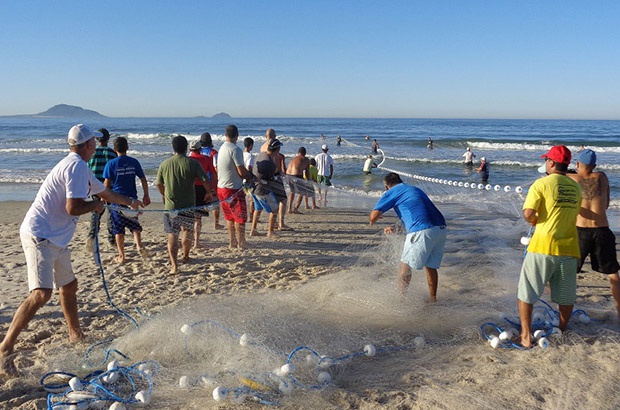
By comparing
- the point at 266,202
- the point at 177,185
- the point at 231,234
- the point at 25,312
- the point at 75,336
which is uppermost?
the point at 177,185

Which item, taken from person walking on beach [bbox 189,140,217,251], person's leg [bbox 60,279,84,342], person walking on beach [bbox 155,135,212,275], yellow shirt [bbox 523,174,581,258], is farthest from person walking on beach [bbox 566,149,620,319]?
person walking on beach [bbox 189,140,217,251]

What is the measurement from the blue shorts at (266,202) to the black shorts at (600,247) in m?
4.43

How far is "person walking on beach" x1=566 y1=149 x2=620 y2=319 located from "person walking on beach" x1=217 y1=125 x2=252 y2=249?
4240 mm

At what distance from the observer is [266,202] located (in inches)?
302

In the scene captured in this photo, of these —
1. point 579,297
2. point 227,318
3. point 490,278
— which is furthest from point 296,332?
point 579,297

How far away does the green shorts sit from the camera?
153 inches

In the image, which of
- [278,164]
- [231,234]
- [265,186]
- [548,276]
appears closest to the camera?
[548,276]

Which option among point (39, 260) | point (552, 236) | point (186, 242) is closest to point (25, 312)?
point (39, 260)

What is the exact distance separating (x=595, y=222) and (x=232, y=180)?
4602 millimetres

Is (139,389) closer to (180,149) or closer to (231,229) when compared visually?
(180,149)

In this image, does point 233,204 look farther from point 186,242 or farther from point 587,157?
point 587,157

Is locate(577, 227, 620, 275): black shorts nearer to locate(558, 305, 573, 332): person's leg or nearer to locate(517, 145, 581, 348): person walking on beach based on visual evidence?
locate(558, 305, 573, 332): person's leg

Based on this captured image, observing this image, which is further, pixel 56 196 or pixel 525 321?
pixel 525 321

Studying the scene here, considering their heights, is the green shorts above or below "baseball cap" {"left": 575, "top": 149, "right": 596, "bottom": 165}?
below
